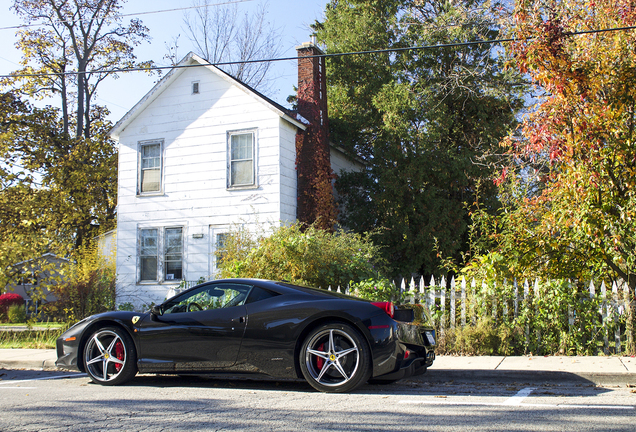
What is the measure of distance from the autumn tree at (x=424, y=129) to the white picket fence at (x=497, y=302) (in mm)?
7602

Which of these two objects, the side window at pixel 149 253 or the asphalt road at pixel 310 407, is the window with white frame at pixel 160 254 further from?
the asphalt road at pixel 310 407

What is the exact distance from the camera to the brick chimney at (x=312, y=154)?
15.5 m

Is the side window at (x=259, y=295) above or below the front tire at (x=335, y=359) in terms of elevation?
above

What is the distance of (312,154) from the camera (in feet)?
51.8

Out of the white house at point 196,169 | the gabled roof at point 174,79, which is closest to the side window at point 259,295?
the white house at point 196,169

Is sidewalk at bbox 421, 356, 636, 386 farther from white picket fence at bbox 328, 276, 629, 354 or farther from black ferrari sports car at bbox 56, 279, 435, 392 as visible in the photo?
black ferrari sports car at bbox 56, 279, 435, 392

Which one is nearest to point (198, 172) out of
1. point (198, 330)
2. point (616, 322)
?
point (198, 330)

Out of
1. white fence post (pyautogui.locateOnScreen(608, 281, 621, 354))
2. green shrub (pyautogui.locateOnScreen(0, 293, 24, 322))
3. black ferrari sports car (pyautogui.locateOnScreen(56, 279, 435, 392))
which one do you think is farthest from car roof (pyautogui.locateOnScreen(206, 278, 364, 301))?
green shrub (pyautogui.locateOnScreen(0, 293, 24, 322))

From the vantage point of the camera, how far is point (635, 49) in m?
8.17

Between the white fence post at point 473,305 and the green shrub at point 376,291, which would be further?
the green shrub at point 376,291

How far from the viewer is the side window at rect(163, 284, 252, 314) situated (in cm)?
619

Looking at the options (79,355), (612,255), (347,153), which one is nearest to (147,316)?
(79,355)

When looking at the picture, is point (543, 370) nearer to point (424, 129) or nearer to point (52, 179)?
point (424, 129)

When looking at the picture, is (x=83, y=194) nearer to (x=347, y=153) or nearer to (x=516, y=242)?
(x=347, y=153)
